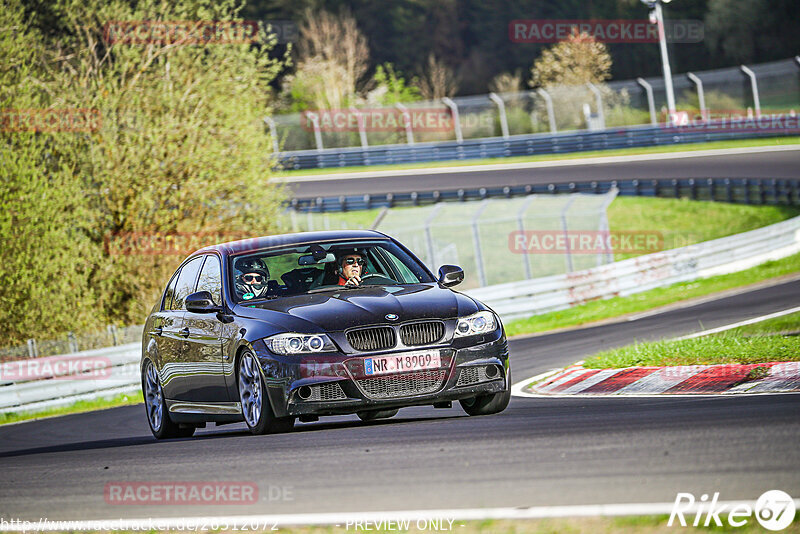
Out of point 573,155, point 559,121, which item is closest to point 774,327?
point 573,155

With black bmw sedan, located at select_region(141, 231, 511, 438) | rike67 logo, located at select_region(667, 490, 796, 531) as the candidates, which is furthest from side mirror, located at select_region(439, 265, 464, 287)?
rike67 logo, located at select_region(667, 490, 796, 531)

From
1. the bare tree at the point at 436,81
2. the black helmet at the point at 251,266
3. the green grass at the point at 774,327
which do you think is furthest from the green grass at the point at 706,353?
the bare tree at the point at 436,81

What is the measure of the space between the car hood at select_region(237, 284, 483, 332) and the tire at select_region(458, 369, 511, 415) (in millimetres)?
687

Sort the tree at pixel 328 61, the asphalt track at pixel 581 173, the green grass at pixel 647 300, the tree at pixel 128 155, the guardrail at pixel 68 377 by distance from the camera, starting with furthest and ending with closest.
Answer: the tree at pixel 328 61, the asphalt track at pixel 581 173, the tree at pixel 128 155, the green grass at pixel 647 300, the guardrail at pixel 68 377

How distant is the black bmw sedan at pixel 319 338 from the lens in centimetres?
881

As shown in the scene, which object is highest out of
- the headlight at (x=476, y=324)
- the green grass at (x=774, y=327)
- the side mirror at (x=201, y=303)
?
the side mirror at (x=201, y=303)

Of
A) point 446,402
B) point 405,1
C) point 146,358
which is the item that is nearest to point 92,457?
point 146,358

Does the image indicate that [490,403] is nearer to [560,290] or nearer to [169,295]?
[169,295]

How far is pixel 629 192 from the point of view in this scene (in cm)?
3825

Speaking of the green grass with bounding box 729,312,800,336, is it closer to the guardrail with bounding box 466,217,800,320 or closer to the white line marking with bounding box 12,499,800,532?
the guardrail with bounding box 466,217,800,320

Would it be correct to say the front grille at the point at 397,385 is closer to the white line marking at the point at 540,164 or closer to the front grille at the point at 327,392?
the front grille at the point at 327,392

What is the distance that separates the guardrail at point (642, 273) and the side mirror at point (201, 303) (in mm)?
12966

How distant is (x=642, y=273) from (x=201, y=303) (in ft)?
57.1

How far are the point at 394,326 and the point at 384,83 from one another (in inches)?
2714
